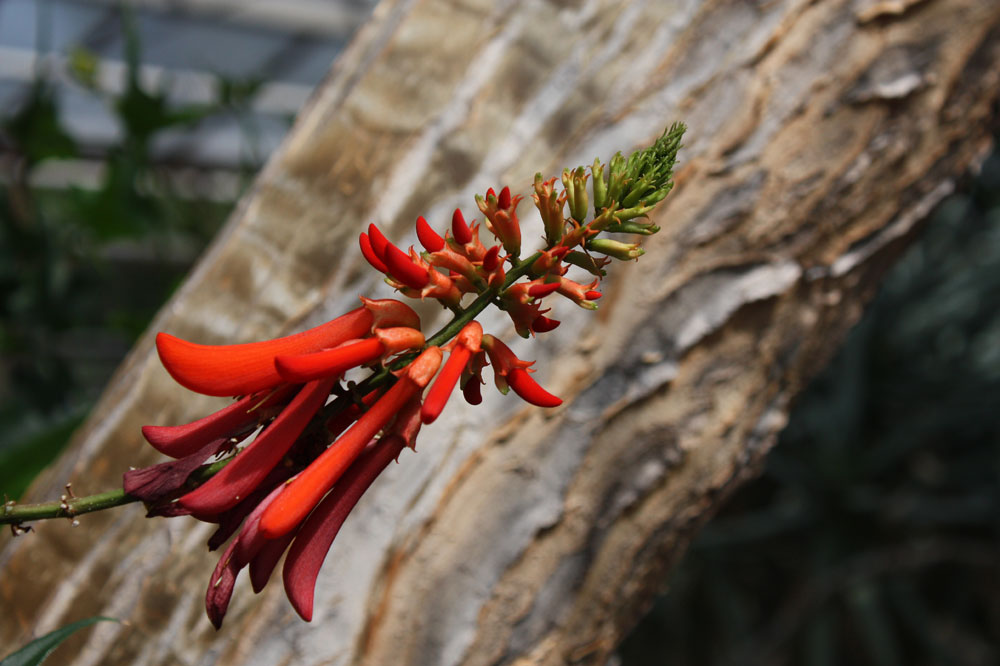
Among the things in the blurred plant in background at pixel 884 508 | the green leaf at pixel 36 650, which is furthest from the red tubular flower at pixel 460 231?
the blurred plant in background at pixel 884 508

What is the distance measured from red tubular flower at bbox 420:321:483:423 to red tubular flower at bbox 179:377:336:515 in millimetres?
67

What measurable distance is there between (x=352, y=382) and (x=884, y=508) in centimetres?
250

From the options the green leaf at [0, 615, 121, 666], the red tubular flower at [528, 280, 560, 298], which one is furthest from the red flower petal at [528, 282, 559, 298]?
the green leaf at [0, 615, 121, 666]

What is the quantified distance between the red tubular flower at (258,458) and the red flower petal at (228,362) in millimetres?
20

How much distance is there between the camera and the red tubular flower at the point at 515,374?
0.44 meters

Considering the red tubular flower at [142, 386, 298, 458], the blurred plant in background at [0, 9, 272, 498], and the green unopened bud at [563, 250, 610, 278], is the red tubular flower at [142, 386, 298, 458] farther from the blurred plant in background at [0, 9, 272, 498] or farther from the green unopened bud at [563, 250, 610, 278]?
the blurred plant in background at [0, 9, 272, 498]

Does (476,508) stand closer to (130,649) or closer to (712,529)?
(130,649)

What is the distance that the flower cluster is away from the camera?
420 mm

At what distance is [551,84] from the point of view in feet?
2.95

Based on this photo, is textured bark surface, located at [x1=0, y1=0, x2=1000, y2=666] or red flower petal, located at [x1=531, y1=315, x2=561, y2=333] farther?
textured bark surface, located at [x1=0, y1=0, x2=1000, y2=666]

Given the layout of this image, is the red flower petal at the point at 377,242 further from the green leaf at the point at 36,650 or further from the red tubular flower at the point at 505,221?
the green leaf at the point at 36,650

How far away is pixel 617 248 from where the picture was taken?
1.38ft

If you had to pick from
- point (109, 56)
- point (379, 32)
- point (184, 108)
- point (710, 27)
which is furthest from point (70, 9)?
point (710, 27)

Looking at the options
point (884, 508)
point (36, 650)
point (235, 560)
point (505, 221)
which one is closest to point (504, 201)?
point (505, 221)
